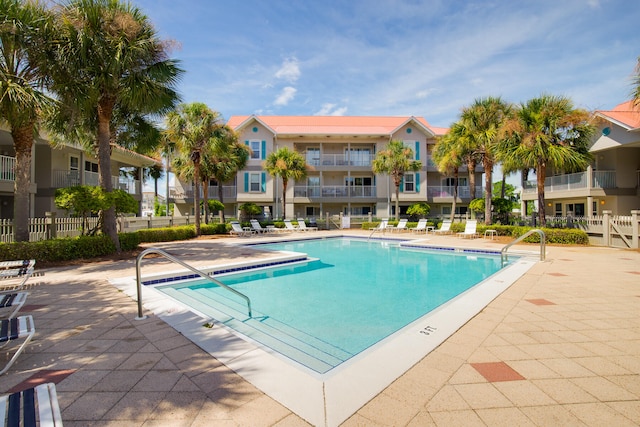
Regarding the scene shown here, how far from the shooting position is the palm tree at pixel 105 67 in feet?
32.2

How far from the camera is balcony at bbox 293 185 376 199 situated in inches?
1163

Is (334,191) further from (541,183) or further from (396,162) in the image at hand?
(541,183)

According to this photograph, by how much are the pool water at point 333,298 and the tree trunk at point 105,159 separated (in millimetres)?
5821

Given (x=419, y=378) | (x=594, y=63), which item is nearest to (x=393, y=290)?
(x=419, y=378)

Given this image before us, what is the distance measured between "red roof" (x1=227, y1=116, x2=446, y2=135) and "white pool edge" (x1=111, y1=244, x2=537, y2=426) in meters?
26.1

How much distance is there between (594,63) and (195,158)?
20.3 meters

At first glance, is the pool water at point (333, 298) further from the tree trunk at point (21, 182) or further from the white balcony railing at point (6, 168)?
the white balcony railing at point (6, 168)

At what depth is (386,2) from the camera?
43.0 feet

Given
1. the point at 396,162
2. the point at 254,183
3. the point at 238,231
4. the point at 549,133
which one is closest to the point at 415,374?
the point at 549,133

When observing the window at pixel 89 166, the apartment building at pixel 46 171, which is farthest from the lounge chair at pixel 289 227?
the window at pixel 89 166

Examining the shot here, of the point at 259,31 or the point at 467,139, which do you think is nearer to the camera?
the point at 259,31

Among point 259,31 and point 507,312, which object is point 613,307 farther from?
point 259,31

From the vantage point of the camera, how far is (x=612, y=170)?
18.7 m

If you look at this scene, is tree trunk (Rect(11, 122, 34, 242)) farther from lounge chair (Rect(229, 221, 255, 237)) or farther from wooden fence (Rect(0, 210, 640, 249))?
lounge chair (Rect(229, 221, 255, 237))
